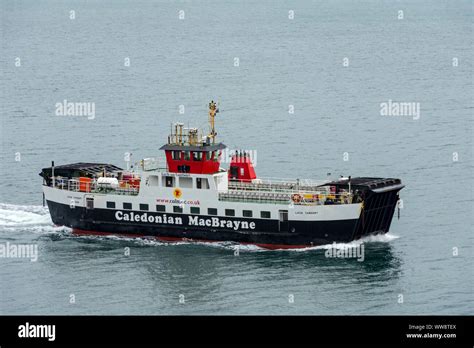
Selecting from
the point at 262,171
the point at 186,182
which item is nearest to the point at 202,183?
the point at 186,182

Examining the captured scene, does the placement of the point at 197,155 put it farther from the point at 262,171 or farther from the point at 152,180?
the point at 262,171

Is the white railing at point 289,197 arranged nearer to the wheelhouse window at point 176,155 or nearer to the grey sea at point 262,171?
the grey sea at point 262,171

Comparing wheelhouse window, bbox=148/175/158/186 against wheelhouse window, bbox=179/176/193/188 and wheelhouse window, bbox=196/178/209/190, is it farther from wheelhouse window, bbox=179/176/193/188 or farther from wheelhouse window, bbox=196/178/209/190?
wheelhouse window, bbox=196/178/209/190

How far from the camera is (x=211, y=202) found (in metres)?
99.4

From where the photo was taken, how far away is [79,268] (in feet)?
304

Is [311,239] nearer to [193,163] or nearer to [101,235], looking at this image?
[193,163]

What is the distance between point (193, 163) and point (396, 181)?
15.8 metres

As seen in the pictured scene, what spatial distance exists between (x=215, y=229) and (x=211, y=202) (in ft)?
6.94

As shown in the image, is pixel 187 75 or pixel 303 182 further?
pixel 187 75

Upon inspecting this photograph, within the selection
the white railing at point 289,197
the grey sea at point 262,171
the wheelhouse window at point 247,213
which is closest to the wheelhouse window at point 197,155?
the white railing at point 289,197

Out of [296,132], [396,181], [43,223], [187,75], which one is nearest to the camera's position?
[396,181]

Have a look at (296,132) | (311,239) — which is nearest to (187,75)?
(296,132)

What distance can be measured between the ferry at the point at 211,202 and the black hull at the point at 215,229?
0.07 m

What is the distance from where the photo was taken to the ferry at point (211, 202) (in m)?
96.1
